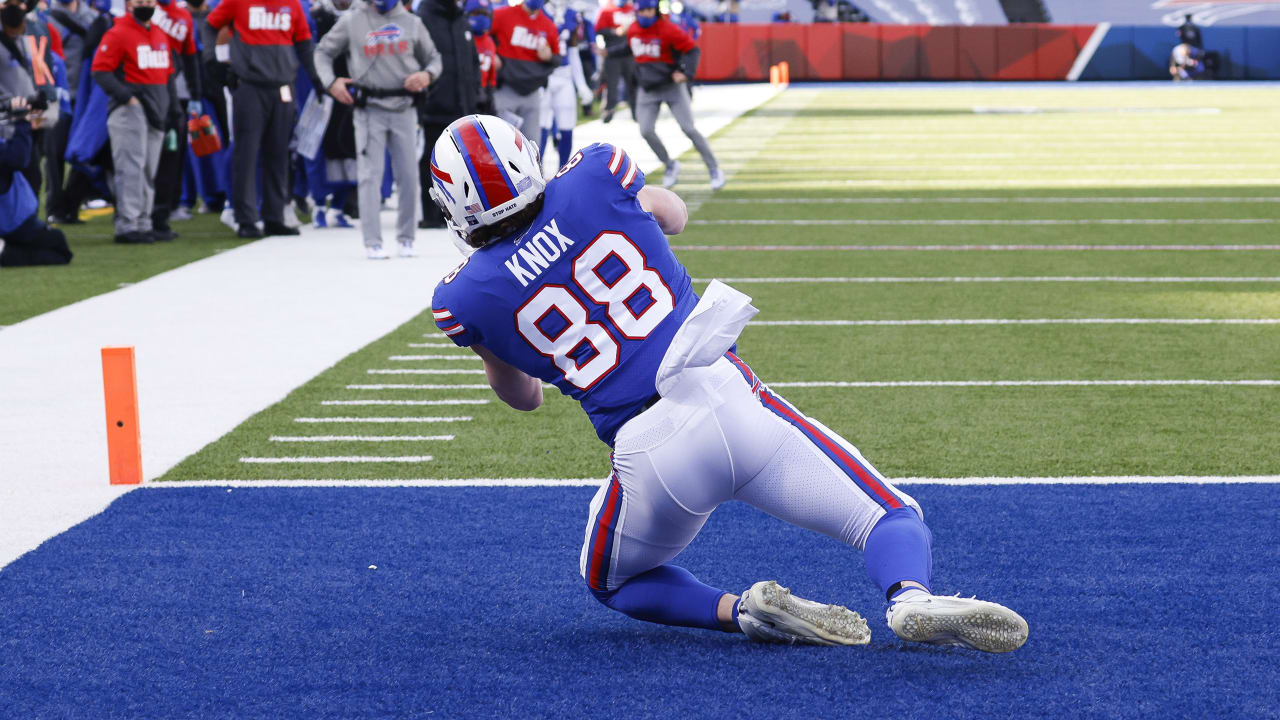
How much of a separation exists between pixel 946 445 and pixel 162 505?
2.97 m

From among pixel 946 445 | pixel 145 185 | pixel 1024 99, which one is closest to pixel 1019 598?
pixel 946 445

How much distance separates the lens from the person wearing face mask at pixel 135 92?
12219mm

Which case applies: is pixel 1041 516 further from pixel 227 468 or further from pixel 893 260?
pixel 893 260

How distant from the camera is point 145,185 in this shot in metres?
13.1

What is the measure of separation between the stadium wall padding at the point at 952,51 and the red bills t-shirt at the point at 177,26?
3358cm

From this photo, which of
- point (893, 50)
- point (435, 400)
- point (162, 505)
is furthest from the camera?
point (893, 50)

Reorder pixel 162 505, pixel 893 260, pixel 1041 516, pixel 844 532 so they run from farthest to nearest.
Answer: pixel 893 260 → pixel 162 505 → pixel 1041 516 → pixel 844 532

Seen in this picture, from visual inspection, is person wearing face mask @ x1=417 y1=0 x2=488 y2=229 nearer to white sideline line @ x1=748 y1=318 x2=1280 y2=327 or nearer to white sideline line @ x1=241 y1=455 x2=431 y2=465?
white sideline line @ x1=748 y1=318 x2=1280 y2=327

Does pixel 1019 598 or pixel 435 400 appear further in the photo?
pixel 435 400

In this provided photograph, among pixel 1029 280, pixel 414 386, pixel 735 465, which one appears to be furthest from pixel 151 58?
pixel 735 465

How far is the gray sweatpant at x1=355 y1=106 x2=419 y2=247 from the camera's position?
11.5 meters

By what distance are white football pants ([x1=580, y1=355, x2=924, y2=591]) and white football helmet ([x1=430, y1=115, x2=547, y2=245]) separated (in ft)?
2.01

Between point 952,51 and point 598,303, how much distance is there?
149 feet

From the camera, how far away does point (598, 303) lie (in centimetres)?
381
